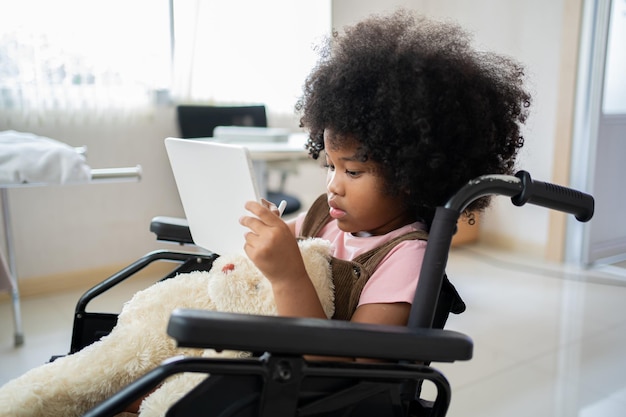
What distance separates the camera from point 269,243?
72 cm

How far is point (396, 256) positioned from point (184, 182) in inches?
13.9

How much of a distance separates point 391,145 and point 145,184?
2.24 m

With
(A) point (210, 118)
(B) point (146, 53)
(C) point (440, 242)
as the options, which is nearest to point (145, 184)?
(A) point (210, 118)

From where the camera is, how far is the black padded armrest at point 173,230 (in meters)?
1.10

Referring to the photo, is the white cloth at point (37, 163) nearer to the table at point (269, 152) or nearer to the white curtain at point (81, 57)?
the table at point (269, 152)

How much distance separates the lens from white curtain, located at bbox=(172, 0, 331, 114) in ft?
9.10

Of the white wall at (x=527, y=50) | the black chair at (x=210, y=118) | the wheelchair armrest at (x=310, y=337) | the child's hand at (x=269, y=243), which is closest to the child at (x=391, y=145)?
the child's hand at (x=269, y=243)

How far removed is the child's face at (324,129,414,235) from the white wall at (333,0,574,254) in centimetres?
229

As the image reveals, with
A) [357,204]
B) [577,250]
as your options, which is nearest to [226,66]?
[577,250]

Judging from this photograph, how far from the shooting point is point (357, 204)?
2.85ft

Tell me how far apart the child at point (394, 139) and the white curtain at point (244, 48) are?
1978mm

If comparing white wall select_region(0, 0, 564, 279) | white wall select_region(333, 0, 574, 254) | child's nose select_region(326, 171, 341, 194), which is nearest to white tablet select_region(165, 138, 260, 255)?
child's nose select_region(326, 171, 341, 194)

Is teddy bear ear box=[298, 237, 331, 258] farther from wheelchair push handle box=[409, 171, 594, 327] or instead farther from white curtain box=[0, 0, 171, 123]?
white curtain box=[0, 0, 171, 123]

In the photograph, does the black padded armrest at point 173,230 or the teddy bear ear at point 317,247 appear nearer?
the teddy bear ear at point 317,247
